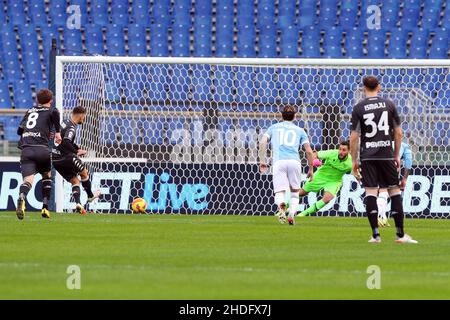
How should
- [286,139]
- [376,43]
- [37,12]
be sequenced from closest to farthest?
[286,139], [376,43], [37,12]

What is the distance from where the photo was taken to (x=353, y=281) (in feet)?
28.6

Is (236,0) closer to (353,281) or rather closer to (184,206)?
(184,206)

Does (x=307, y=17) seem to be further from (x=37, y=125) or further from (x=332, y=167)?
(x=37, y=125)

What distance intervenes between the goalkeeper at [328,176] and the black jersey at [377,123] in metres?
7.15

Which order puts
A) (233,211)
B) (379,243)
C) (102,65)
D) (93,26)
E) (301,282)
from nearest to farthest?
1. (301,282)
2. (379,243)
3. (233,211)
4. (102,65)
5. (93,26)

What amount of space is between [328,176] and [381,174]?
24.4ft

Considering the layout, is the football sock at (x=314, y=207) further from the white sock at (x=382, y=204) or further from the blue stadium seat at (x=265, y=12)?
the blue stadium seat at (x=265, y=12)

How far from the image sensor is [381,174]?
13281 mm

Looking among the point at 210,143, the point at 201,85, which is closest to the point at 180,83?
the point at 201,85

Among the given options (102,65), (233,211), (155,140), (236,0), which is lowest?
(233,211)

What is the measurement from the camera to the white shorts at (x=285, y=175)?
58.3 ft
